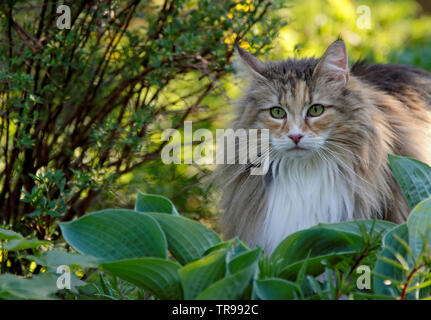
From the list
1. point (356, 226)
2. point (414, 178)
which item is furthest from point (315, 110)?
point (356, 226)

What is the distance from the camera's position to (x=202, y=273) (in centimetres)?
137

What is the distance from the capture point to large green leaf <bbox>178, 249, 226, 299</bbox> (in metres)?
1.35

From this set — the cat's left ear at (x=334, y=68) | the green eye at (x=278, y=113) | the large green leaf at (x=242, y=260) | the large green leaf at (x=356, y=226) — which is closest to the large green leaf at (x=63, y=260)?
the large green leaf at (x=242, y=260)

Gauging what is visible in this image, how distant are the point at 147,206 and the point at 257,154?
36.5 inches

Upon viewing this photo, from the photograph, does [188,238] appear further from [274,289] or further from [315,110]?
[315,110]

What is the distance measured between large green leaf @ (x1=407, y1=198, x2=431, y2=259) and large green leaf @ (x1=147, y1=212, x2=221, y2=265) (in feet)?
1.57

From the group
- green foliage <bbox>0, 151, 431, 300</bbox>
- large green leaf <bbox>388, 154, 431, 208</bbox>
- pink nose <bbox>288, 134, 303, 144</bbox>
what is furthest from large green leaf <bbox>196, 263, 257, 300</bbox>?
pink nose <bbox>288, 134, 303, 144</bbox>

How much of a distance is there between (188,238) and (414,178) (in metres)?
0.67

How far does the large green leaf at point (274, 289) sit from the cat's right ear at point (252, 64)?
1280mm

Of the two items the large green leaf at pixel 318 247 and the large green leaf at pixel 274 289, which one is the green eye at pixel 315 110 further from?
the large green leaf at pixel 274 289

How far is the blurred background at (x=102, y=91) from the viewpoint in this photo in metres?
2.45

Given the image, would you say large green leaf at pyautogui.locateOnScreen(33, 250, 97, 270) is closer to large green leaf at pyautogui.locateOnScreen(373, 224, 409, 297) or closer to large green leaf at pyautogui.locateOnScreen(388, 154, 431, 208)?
large green leaf at pyautogui.locateOnScreen(373, 224, 409, 297)

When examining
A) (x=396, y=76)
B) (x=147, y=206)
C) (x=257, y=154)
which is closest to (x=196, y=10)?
(x=257, y=154)
